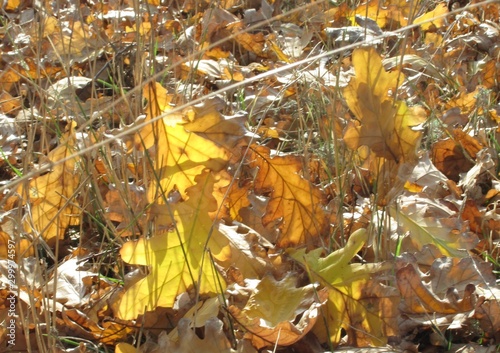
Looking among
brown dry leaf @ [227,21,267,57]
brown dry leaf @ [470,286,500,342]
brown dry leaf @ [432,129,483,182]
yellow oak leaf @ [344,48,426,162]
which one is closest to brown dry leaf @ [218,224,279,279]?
yellow oak leaf @ [344,48,426,162]

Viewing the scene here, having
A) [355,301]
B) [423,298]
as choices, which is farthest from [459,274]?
[355,301]

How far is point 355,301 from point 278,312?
0.43 ft

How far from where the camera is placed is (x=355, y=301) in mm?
1173

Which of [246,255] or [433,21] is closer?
[246,255]

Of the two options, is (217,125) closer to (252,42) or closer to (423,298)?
(423,298)

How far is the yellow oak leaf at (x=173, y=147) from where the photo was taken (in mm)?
1165

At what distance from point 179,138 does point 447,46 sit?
149 cm

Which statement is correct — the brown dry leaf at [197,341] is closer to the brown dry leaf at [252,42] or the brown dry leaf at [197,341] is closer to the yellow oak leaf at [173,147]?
the yellow oak leaf at [173,147]

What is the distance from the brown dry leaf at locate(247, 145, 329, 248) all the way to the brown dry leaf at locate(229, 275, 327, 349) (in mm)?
181

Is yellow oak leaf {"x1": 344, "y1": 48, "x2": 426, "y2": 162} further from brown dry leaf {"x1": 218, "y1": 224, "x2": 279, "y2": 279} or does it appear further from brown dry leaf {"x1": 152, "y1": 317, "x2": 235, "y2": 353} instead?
brown dry leaf {"x1": 152, "y1": 317, "x2": 235, "y2": 353}

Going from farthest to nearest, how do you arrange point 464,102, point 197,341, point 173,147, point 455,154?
point 464,102 → point 455,154 → point 173,147 → point 197,341

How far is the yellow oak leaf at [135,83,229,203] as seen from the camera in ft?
3.82

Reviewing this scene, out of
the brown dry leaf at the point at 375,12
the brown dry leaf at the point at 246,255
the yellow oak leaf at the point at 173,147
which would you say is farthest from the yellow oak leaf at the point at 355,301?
the brown dry leaf at the point at 375,12

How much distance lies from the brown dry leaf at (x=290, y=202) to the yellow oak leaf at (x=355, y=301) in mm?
146
